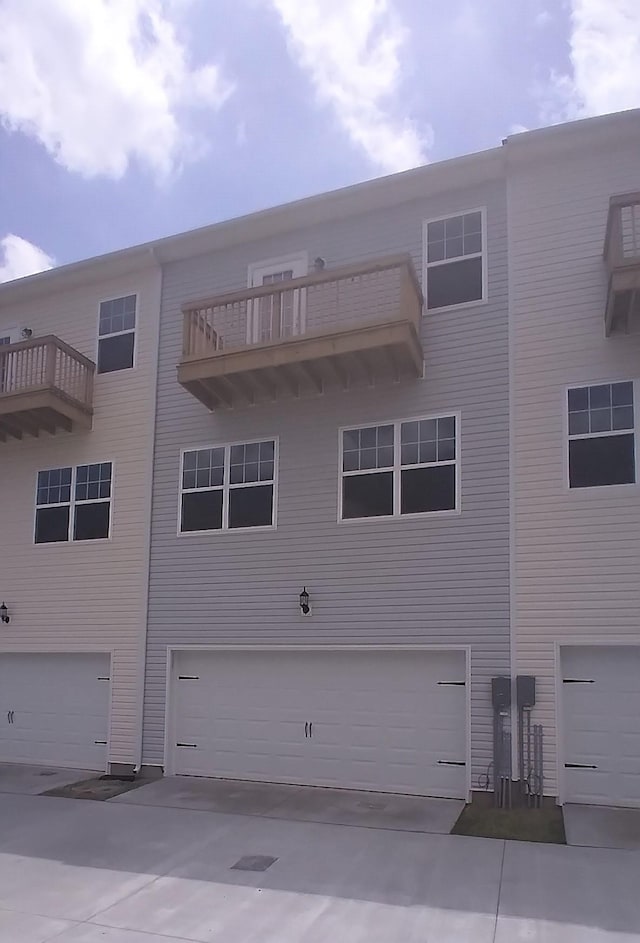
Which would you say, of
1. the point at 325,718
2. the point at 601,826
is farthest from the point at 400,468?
the point at 601,826

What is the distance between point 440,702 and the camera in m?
10.7

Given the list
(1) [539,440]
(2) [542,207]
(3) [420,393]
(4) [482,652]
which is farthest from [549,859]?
(2) [542,207]

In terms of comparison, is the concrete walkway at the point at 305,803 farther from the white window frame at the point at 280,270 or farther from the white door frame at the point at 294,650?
the white window frame at the point at 280,270

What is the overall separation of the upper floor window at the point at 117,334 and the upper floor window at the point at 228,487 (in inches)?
88.6

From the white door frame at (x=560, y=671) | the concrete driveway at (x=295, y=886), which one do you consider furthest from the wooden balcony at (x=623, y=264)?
the concrete driveway at (x=295, y=886)

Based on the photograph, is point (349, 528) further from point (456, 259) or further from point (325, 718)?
point (456, 259)

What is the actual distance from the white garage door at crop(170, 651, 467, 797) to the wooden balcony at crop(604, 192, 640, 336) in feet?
15.2

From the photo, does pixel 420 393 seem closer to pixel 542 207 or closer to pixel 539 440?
pixel 539 440

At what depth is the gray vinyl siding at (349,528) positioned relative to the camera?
10578 mm

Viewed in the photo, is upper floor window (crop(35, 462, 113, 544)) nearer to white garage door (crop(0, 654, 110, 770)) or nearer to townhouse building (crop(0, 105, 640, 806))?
townhouse building (crop(0, 105, 640, 806))

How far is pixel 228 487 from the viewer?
12406mm

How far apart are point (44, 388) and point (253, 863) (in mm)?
8014

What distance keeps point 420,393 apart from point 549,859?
233 inches

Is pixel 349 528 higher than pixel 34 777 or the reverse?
higher
